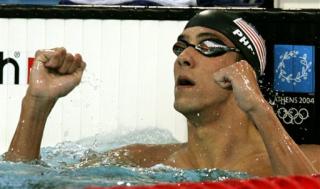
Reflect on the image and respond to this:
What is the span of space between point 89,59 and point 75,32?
13 centimetres

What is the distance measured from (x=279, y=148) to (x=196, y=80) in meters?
0.58

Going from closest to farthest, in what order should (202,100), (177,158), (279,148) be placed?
(279,148)
(202,100)
(177,158)

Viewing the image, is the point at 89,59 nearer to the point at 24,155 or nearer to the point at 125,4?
the point at 125,4

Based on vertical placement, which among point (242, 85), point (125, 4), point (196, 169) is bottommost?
point (196, 169)

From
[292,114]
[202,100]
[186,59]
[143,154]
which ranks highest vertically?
[186,59]

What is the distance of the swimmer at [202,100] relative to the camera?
264 centimetres

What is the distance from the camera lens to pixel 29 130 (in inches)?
106

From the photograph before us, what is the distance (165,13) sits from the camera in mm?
3502

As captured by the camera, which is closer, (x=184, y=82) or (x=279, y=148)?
(x=279, y=148)

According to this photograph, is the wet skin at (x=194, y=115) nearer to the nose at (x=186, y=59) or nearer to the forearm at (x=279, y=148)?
the nose at (x=186, y=59)

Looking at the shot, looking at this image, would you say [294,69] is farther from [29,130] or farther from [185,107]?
[29,130]

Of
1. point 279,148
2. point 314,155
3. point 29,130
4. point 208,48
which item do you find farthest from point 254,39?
point 29,130

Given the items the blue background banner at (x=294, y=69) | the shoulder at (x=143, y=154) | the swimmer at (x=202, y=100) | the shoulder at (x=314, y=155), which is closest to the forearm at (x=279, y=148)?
the swimmer at (x=202, y=100)

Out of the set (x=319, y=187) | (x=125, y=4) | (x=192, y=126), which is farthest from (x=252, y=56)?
(x=319, y=187)
